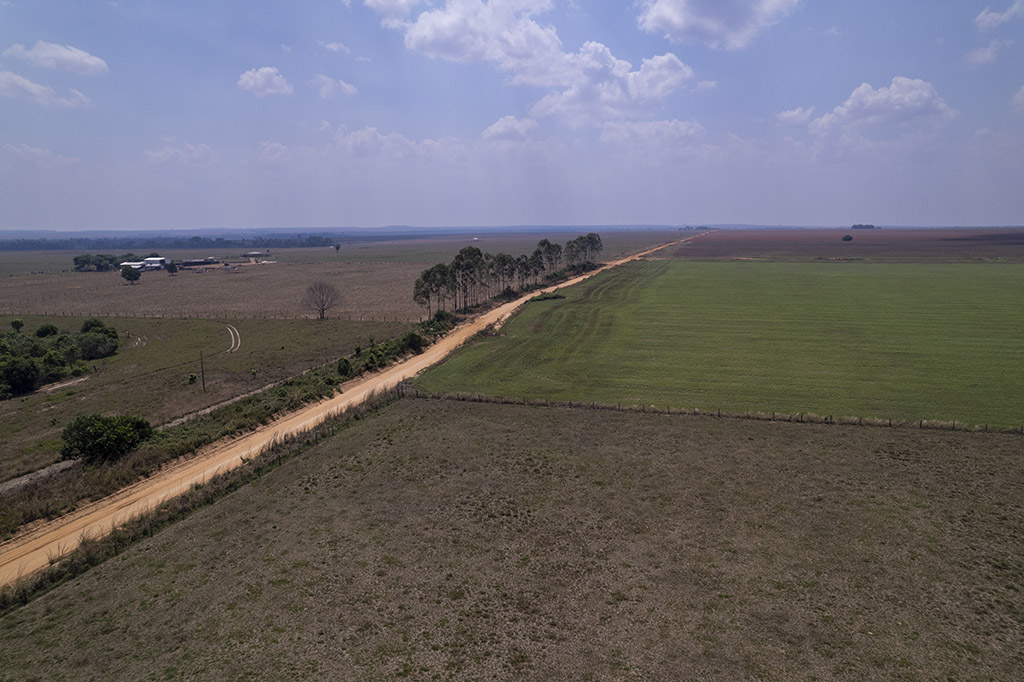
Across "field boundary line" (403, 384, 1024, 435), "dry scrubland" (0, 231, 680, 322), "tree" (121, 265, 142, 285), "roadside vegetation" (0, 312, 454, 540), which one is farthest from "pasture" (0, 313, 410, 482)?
"tree" (121, 265, 142, 285)

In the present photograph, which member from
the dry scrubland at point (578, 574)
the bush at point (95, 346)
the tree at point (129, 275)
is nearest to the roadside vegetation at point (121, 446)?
the dry scrubland at point (578, 574)

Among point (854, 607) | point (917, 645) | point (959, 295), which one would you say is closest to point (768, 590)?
point (854, 607)

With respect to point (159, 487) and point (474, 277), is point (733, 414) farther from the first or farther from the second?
point (474, 277)

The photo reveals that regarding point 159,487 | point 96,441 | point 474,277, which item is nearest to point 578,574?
point 159,487

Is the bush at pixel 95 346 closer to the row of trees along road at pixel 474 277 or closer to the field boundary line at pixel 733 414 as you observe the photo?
the row of trees along road at pixel 474 277

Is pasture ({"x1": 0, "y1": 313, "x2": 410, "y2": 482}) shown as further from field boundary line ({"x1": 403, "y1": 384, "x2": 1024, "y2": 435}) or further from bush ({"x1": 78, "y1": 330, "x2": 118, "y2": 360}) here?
field boundary line ({"x1": 403, "y1": 384, "x2": 1024, "y2": 435})

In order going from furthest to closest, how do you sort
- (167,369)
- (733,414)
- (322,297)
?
(322,297), (167,369), (733,414)
